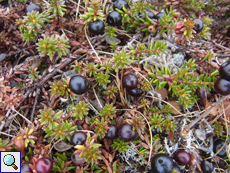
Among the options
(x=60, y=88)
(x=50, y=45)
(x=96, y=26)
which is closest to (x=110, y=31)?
(x=96, y=26)

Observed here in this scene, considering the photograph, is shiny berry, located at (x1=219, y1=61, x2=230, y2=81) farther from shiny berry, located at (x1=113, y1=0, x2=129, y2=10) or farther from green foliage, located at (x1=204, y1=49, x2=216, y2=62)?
shiny berry, located at (x1=113, y1=0, x2=129, y2=10)

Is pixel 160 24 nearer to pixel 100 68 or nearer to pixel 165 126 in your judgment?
pixel 100 68

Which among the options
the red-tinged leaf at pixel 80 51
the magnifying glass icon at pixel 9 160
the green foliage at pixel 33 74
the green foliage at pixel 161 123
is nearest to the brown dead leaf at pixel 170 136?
the green foliage at pixel 161 123

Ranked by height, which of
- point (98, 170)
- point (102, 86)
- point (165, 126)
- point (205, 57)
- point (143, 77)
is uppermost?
point (205, 57)

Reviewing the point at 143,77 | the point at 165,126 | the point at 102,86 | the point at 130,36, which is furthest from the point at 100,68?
the point at 165,126

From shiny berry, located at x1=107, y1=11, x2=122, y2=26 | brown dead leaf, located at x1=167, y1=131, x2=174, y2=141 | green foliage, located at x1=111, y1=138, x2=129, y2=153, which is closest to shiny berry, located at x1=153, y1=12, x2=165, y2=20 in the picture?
shiny berry, located at x1=107, y1=11, x2=122, y2=26

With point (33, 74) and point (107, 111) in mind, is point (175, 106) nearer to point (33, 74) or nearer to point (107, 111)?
point (107, 111)
